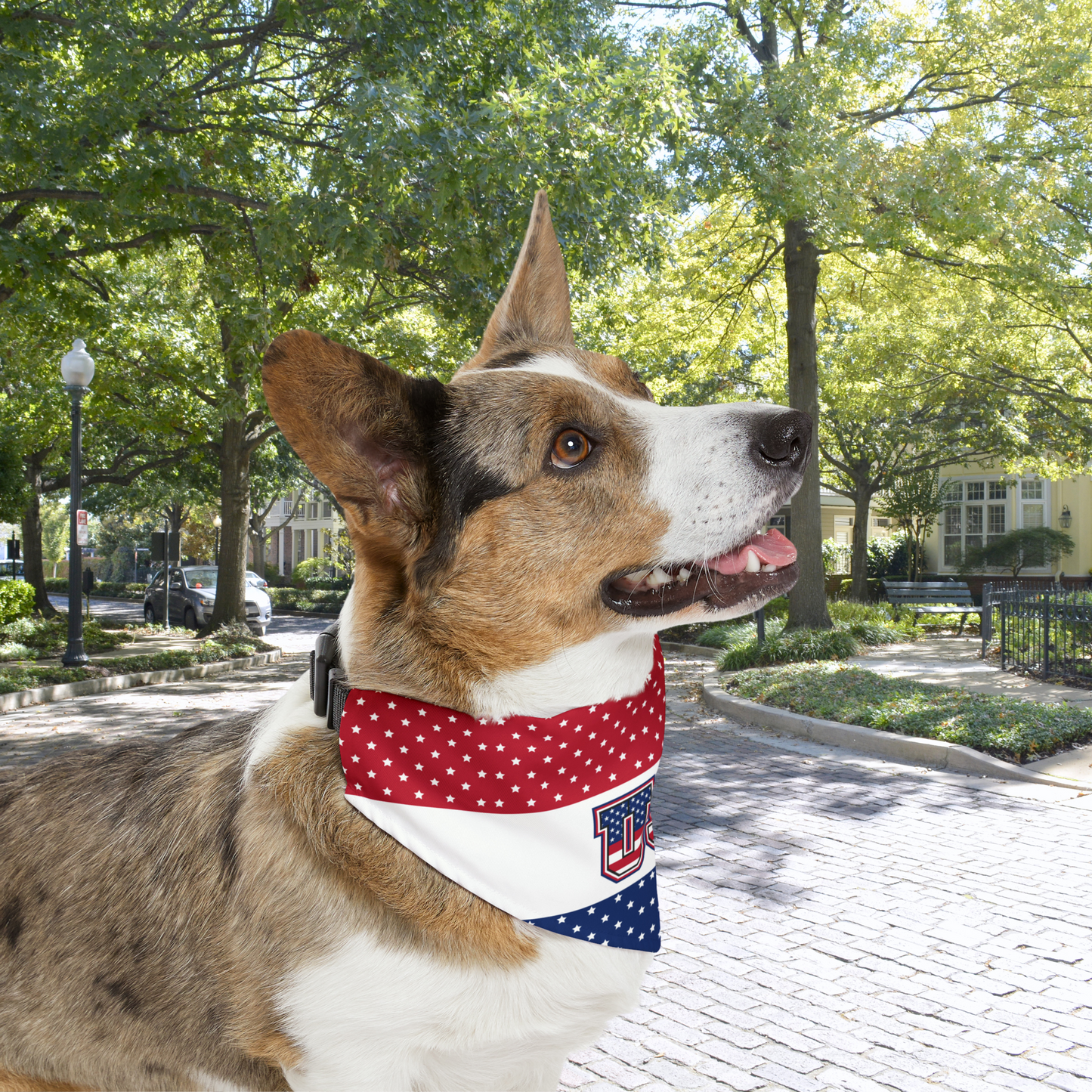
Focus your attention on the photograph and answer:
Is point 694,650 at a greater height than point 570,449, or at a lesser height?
lesser

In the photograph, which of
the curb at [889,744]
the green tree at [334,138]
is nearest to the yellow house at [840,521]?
the curb at [889,744]

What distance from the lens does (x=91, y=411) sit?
19.9 meters

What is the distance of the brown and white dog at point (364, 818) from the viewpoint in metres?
1.70

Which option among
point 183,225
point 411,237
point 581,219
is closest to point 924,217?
point 581,219

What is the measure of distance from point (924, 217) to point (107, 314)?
12.6 m

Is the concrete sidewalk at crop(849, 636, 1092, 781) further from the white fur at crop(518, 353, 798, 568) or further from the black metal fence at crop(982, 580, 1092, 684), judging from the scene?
the white fur at crop(518, 353, 798, 568)

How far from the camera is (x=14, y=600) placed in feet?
65.5

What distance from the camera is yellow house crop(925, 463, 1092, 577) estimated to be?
35562 millimetres

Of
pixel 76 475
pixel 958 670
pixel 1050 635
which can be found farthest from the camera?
pixel 76 475

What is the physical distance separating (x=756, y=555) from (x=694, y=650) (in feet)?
56.6

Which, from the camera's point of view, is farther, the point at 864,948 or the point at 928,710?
the point at 928,710

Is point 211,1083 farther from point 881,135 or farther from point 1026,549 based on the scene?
point 1026,549

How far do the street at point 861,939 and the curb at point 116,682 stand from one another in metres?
4.78

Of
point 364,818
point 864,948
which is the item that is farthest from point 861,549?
point 364,818
